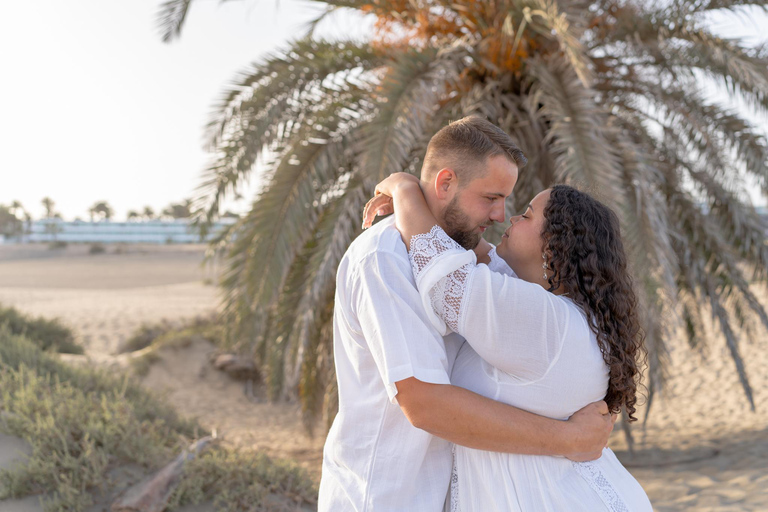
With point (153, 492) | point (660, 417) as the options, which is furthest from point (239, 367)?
point (153, 492)

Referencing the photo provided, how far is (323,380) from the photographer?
226 inches

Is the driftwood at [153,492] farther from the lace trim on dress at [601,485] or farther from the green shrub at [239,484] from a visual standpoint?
the lace trim on dress at [601,485]

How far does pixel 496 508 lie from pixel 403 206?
883 mm

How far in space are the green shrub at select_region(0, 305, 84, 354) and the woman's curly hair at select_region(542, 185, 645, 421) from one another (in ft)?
34.1

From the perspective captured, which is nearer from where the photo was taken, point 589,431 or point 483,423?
point 483,423

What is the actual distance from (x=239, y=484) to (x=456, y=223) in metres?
3.09

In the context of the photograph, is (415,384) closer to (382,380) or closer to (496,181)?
(382,380)

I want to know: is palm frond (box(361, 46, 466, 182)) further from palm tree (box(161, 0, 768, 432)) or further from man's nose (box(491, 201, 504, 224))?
man's nose (box(491, 201, 504, 224))

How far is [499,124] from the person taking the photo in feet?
→ 17.6

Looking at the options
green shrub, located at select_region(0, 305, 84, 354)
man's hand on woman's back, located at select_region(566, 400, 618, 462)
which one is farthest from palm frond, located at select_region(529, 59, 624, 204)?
green shrub, located at select_region(0, 305, 84, 354)

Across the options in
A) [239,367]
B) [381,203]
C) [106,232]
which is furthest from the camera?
[106,232]

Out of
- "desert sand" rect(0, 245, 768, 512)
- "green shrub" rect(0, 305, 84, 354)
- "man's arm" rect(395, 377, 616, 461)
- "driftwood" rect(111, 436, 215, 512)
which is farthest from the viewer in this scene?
"green shrub" rect(0, 305, 84, 354)

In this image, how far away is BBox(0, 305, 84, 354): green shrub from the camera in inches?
401

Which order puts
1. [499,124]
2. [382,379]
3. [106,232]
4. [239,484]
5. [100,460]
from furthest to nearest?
1. [106,232]
2. [499,124]
3. [239,484]
4. [100,460]
5. [382,379]
